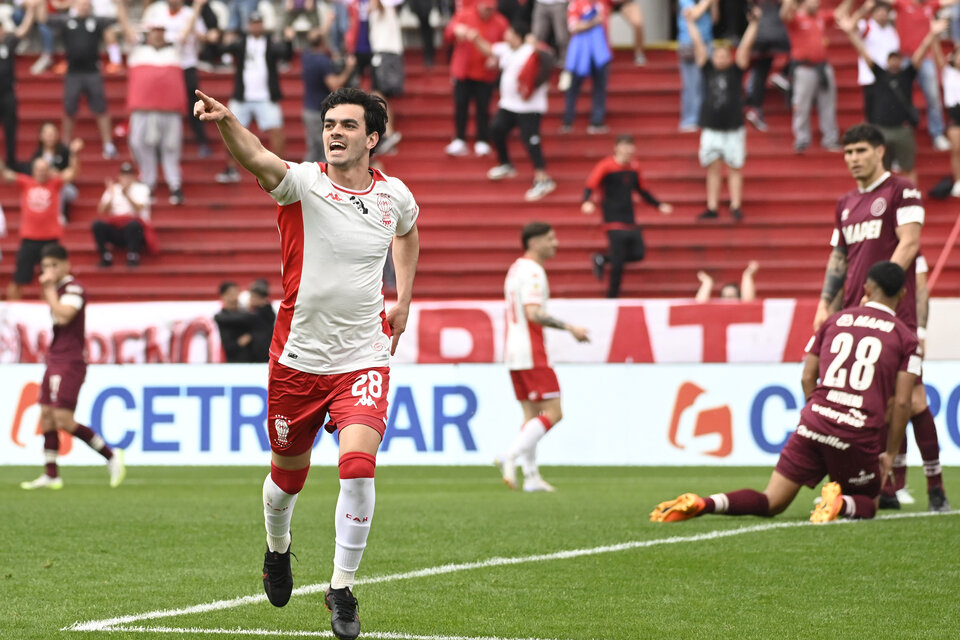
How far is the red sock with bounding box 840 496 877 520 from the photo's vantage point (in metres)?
9.54

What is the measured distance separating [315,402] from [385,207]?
859 mm

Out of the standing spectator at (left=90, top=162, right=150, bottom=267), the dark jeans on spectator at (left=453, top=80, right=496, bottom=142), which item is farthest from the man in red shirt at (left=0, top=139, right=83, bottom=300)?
the dark jeans on spectator at (left=453, top=80, right=496, bottom=142)

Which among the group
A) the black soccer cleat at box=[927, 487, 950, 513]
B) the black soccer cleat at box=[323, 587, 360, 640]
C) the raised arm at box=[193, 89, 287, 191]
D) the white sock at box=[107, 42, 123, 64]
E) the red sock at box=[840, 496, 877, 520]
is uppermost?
the white sock at box=[107, 42, 123, 64]

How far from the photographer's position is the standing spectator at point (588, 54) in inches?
845

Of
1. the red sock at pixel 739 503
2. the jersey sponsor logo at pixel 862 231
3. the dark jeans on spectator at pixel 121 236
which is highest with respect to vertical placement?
Result: the jersey sponsor logo at pixel 862 231

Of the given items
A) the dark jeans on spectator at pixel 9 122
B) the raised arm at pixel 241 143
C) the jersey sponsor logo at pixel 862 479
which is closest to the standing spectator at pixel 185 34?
the dark jeans on spectator at pixel 9 122

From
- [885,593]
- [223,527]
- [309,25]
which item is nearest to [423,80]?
[309,25]

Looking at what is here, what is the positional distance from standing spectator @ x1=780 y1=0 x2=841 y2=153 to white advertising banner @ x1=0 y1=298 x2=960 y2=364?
15.0ft

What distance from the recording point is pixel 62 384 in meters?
13.1

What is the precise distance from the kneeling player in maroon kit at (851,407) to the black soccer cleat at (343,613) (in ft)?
12.2

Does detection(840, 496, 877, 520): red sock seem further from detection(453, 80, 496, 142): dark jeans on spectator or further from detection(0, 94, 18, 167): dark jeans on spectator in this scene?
detection(0, 94, 18, 167): dark jeans on spectator

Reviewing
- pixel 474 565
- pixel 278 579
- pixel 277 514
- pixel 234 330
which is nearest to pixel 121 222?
pixel 234 330

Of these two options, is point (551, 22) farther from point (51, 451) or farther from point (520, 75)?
point (51, 451)

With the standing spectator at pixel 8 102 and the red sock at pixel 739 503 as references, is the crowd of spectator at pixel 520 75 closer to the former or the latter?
the standing spectator at pixel 8 102
